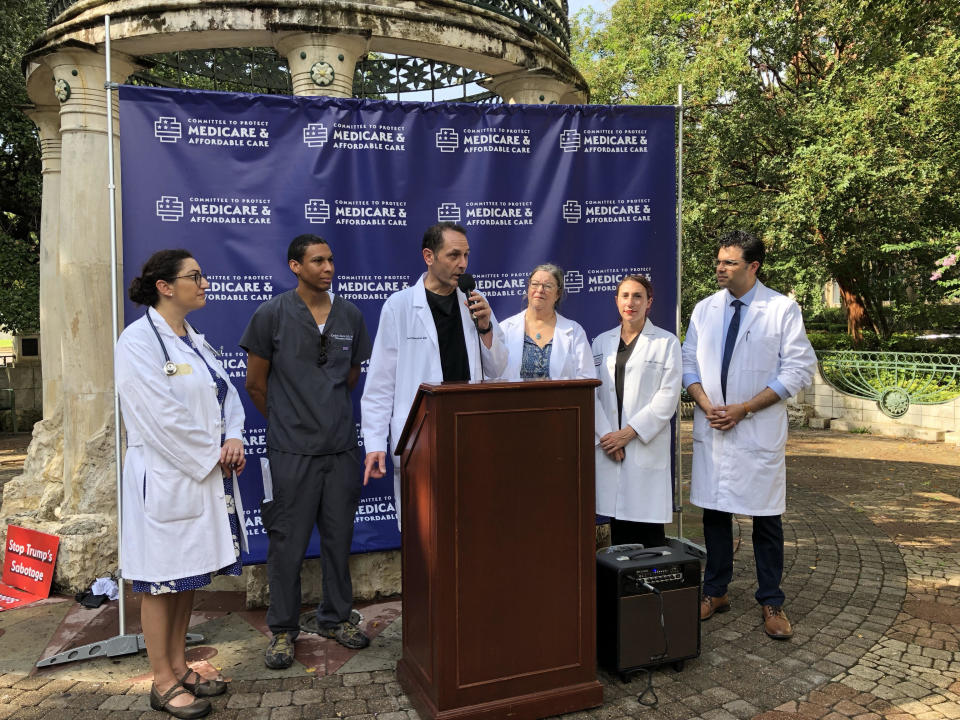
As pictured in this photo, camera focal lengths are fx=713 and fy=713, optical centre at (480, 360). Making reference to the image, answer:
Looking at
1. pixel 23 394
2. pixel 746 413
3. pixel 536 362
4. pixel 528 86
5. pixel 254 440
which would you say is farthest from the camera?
pixel 23 394

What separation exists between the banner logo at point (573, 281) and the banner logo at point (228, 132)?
2.19m

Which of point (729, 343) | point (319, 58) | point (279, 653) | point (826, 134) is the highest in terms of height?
point (826, 134)

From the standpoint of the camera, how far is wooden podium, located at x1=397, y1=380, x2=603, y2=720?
295cm

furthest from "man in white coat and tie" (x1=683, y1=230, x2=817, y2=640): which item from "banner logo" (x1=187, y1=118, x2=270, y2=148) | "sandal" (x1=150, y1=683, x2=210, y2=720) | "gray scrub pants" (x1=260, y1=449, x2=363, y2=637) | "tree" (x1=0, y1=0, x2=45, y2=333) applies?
"tree" (x1=0, y1=0, x2=45, y2=333)

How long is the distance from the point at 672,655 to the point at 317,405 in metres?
2.20

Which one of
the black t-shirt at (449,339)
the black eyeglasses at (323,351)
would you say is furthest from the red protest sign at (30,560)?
the black t-shirt at (449,339)

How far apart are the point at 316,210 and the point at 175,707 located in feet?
9.48

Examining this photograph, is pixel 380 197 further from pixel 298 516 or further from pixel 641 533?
pixel 641 533

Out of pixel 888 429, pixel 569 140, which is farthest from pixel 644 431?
pixel 888 429

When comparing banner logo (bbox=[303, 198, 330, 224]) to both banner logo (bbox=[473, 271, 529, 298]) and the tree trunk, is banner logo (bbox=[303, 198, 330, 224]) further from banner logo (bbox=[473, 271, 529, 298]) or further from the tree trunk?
the tree trunk

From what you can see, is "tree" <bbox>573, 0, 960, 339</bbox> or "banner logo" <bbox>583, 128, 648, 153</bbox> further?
"tree" <bbox>573, 0, 960, 339</bbox>

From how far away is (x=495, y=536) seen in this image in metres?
3.03

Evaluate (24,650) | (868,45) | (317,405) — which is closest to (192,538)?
(317,405)

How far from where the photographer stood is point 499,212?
494 centimetres
